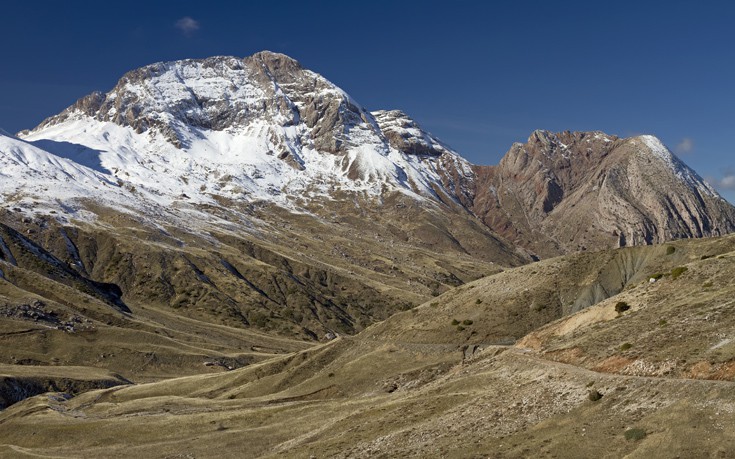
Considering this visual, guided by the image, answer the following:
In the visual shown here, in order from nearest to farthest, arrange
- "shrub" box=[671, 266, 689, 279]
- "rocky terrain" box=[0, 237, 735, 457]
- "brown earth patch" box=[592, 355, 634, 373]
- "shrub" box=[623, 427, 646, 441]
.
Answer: "shrub" box=[623, 427, 646, 441] → "rocky terrain" box=[0, 237, 735, 457] → "brown earth patch" box=[592, 355, 634, 373] → "shrub" box=[671, 266, 689, 279]

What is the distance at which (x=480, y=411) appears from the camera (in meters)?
58.9

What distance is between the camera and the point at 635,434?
44.7 m

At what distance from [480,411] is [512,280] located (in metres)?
55.4

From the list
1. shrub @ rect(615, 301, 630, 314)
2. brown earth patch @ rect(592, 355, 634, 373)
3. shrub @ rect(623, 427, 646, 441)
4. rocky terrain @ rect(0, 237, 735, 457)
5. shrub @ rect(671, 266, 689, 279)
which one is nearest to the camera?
shrub @ rect(623, 427, 646, 441)

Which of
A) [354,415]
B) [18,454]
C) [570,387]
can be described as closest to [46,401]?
[18,454]

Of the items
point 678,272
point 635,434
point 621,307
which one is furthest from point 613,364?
point 678,272

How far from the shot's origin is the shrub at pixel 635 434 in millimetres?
44375

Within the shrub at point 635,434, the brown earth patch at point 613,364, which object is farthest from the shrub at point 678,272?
the shrub at point 635,434

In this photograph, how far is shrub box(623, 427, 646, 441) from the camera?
44375 millimetres

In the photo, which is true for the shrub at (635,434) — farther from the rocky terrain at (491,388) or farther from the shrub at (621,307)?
the shrub at (621,307)

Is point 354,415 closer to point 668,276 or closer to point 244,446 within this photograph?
point 244,446

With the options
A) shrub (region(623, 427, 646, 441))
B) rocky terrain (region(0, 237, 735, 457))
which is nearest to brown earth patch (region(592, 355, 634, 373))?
rocky terrain (region(0, 237, 735, 457))

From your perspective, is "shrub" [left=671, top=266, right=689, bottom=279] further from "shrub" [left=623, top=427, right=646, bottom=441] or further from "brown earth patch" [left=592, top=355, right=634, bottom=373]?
"shrub" [left=623, top=427, right=646, bottom=441]

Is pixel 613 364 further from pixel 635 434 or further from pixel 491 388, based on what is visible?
pixel 635 434
